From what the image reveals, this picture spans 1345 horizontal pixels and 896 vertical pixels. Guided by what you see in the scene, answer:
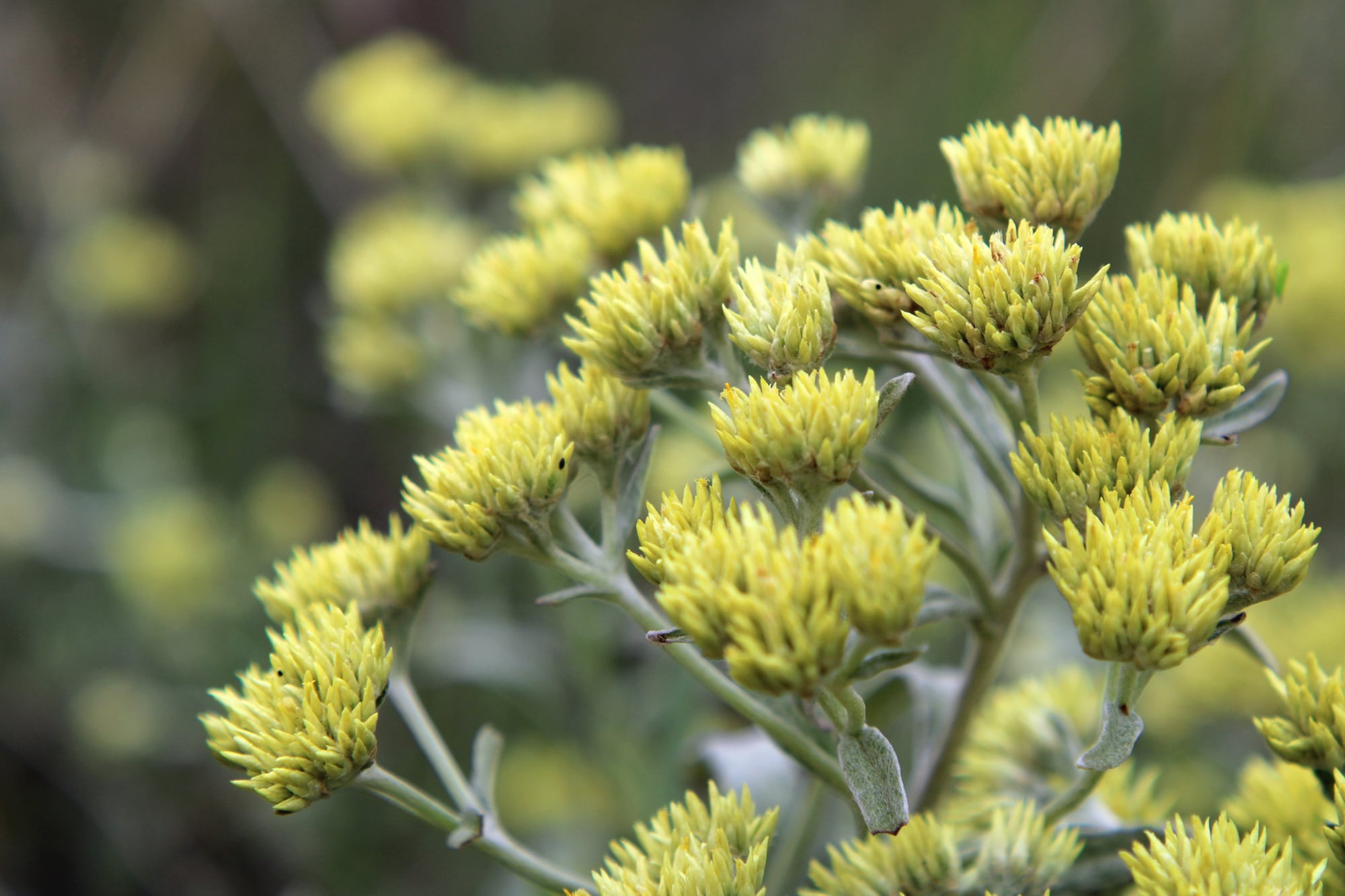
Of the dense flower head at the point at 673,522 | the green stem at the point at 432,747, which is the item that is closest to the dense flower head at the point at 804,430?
the dense flower head at the point at 673,522

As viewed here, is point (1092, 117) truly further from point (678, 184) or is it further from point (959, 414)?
point (959, 414)

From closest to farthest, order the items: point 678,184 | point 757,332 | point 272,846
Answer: point 757,332 < point 678,184 < point 272,846

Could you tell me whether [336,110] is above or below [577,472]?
above

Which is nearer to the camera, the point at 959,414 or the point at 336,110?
the point at 959,414

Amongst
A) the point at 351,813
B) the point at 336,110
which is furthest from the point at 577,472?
the point at 336,110

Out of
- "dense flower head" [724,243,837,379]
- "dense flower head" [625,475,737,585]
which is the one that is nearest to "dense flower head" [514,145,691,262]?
"dense flower head" [724,243,837,379]

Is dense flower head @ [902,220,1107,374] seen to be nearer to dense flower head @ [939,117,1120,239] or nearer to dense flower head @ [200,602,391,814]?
dense flower head @ [939,117,1120,239]

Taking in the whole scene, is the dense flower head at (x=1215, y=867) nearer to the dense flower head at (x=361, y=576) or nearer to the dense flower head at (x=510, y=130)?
the dense flower head at (x=361, y=576)
